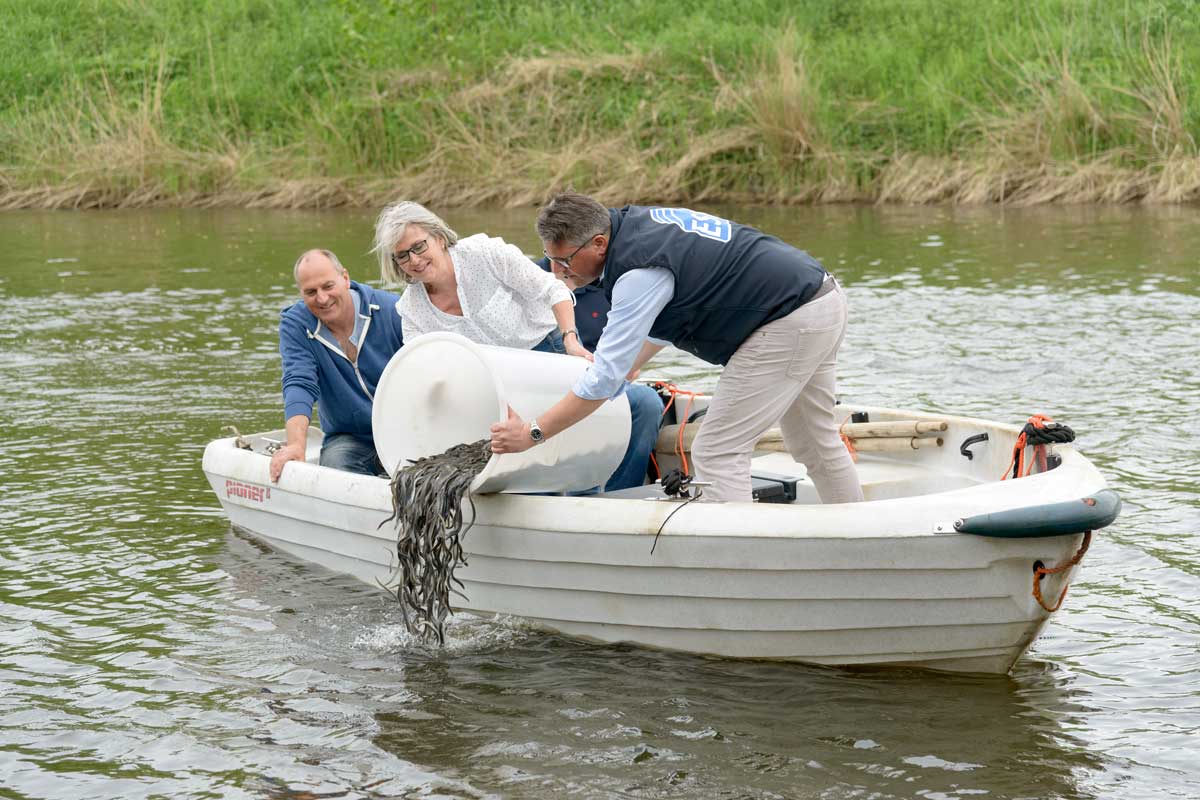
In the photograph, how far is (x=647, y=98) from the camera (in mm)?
19734

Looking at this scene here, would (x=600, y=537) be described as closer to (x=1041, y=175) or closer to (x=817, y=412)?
(x=817, y=412)

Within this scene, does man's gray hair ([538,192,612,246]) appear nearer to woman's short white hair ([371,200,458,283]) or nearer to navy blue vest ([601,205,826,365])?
navy blue vest ([601,205,826,365])

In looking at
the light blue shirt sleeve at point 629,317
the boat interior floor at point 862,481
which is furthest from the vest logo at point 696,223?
the boat interior floor at point 862,481

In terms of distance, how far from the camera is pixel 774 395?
5184 mm

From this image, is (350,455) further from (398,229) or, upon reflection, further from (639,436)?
(639,436)

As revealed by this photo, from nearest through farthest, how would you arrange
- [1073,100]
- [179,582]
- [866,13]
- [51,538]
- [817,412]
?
[817,412] < [179,582] < [51,538] < [1073,100] < [866,13]

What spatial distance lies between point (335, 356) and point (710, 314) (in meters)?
2.07

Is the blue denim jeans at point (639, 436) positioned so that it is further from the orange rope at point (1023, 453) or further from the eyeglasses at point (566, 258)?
the orange rope at point (1023, 453)

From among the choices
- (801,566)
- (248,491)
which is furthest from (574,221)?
(248,491)

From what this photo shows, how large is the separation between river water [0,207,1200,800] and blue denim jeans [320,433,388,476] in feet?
1.55

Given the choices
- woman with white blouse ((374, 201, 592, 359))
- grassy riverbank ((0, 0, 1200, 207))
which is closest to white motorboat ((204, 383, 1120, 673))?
woman with white blouse ((374, 201, 592, 359))

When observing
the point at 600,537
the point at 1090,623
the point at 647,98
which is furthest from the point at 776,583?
the point at 647,98

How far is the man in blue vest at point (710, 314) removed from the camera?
16.1ft

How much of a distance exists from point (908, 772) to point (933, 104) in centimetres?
1501
